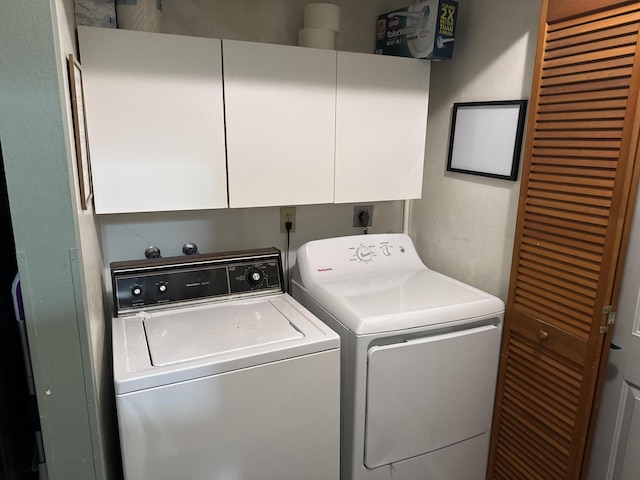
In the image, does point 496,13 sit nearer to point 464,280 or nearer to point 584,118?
point 584,118

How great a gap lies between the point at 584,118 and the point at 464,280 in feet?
2.89

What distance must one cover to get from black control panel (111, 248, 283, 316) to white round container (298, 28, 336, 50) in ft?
2.83

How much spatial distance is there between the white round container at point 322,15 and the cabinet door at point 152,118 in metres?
0.47

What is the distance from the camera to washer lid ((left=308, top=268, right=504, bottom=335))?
1586mm

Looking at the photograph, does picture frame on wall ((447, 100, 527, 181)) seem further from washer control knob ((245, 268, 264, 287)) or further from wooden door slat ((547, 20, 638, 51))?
washer control knob ((245, 268, 264, 287))

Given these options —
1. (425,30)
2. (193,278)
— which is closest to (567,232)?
(425,30)

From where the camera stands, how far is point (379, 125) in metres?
1.91

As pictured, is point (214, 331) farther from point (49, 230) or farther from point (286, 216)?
point (286, 216)

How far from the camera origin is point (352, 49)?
7.01 feet

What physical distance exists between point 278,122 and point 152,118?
0.45 m

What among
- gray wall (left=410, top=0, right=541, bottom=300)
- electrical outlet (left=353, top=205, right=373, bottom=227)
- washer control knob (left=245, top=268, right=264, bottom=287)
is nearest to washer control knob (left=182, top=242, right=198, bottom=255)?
washer control knob (left=245, top=268, right=264, bottom=287)

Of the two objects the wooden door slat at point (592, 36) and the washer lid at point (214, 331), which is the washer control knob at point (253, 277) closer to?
the washer lid at point (214, 331)

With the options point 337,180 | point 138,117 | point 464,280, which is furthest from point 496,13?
point 138,117

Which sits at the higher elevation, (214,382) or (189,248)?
(189,248)
